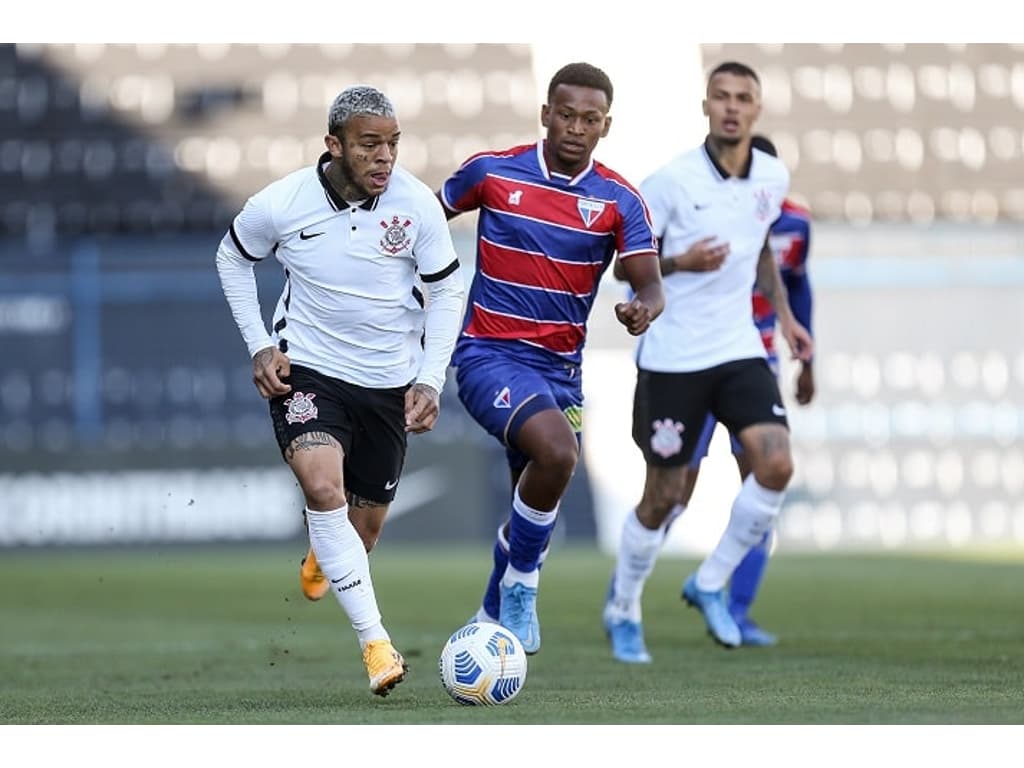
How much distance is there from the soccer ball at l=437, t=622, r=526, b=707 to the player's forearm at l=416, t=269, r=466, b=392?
963 mm

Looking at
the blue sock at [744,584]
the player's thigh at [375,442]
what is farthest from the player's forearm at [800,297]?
the player's thigh at [375,442]

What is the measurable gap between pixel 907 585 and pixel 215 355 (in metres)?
9.80

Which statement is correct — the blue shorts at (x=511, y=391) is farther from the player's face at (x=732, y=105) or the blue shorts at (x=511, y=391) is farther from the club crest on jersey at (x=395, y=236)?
the player's face at (x=732, y=105)

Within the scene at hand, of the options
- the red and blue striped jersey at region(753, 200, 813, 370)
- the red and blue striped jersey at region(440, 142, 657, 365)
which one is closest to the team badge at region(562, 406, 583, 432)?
the red and blue striped jersey at region(440, 142, 657, 365)

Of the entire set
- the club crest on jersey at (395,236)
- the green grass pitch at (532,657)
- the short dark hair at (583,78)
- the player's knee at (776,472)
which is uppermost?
the short dark hair at (583,78)

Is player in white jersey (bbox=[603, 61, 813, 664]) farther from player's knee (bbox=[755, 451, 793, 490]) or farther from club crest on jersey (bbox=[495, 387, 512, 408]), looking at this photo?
club crest on jersey (bbox=[495, 387, 512, 408])

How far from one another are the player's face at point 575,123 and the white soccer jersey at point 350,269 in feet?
2.56

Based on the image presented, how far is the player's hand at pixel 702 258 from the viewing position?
8.93m

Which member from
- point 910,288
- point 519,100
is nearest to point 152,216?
point 519,100

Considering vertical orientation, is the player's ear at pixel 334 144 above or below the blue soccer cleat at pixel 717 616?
above

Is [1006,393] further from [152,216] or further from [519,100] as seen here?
[152,216]

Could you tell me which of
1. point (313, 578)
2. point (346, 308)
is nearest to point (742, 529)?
point (313, 578)

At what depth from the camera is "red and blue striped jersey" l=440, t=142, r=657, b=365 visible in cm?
800

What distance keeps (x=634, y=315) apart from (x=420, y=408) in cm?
90
